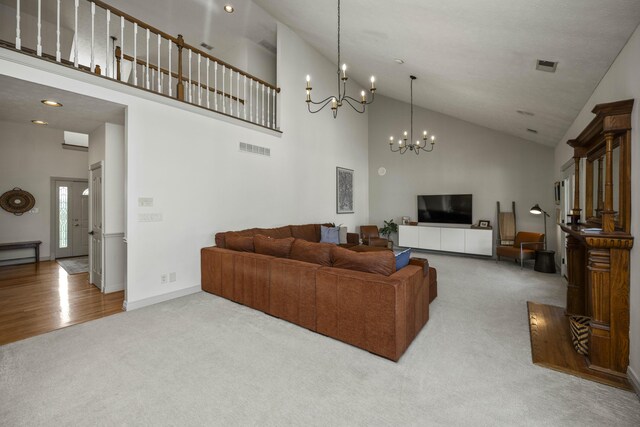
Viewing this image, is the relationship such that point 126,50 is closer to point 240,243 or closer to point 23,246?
point 23,246

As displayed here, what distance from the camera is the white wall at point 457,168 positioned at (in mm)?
6445

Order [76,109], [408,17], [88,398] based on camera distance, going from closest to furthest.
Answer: [88,398]
[408,17]
[76,109]

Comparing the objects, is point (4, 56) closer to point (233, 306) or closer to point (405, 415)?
point (233, 306)

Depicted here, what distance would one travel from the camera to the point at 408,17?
3439 mm

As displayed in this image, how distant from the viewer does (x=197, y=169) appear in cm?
445

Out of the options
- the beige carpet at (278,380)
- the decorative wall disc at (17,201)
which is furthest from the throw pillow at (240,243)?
the decorative wall disc at (17,201)

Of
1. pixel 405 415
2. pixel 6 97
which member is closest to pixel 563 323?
pixel 405 415

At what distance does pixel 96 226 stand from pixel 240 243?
2884mm

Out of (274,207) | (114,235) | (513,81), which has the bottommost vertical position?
(114,235)

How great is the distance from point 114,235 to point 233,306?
2.43m

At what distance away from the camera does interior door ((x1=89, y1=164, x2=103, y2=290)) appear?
4620 mm

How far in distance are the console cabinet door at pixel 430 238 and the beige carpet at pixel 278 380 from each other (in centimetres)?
420

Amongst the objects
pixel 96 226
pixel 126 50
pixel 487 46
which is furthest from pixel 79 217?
pixel 487 46

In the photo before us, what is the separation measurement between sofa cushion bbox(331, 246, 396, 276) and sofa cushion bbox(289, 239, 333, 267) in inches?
7.9
